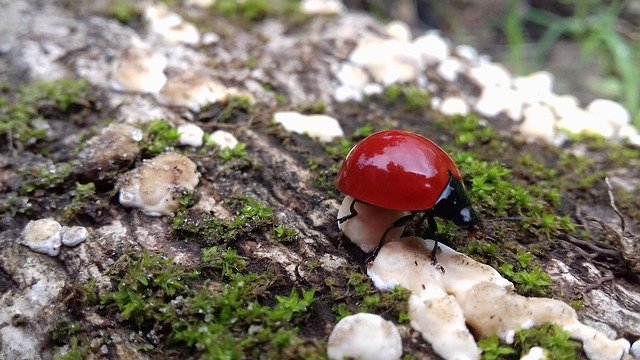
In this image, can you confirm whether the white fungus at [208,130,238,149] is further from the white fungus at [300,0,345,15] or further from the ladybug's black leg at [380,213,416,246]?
the white fungus at [300,0,345,15]

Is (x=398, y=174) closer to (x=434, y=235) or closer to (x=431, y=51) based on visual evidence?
(x=434, y=235)

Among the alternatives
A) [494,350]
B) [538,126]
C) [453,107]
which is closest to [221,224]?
[494,350]

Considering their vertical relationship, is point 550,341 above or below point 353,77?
above

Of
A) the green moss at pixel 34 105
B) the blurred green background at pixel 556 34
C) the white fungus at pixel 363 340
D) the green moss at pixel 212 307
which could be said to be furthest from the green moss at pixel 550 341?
the blurred green background at pixel 556 34

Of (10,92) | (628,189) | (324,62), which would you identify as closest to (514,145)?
(628,189)

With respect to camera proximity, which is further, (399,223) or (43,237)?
(43,237)

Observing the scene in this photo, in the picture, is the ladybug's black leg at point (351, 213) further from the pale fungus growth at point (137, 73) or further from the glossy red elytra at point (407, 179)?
the pale fungus growth at point (137, 73)
